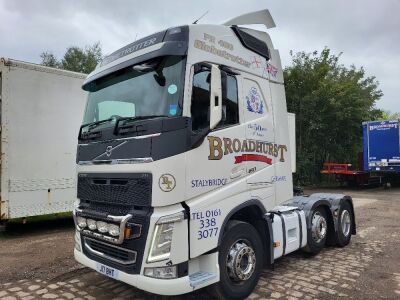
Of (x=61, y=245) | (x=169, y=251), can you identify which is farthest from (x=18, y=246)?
(x=169, y=251)

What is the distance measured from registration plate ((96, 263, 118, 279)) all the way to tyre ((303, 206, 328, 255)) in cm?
349

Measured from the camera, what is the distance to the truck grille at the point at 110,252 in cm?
390

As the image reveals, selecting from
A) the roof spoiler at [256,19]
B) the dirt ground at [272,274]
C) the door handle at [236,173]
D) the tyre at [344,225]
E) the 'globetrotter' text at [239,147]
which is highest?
the roof spoiler at [256,19]

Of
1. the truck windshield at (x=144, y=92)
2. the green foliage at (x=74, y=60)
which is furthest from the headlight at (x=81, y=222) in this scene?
the green foliage at (x=74, y=60)

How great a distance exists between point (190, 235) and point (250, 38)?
9.04 ft

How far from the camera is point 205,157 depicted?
407 cm

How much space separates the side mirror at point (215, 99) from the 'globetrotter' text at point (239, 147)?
0.77ft

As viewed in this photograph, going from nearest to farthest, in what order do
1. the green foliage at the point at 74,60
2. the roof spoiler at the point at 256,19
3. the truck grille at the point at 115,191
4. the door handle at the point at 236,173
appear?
1. the truck grille at the point at 115,191
2. the door handle at the point at 236,173
3. the roof spoiler at the point at 256,19
4. the green foliage at the point at 74,60

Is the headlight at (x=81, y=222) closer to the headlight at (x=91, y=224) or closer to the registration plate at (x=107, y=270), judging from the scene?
the headlight at (x=91, y=224)

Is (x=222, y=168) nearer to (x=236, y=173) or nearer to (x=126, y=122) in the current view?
(x=236, y=173)

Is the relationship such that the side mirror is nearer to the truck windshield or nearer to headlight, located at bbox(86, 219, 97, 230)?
the truck windshield

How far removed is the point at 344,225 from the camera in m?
7.39

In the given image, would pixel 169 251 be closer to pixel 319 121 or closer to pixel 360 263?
pixel 360 263

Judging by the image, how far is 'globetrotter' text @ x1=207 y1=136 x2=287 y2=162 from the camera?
4.16 metres
